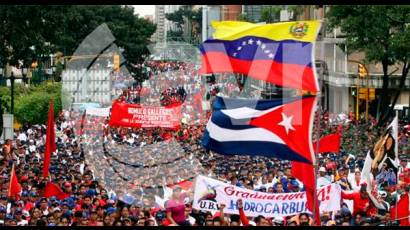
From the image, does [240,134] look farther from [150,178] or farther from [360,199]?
[150,178]

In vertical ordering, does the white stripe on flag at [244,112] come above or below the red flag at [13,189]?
above

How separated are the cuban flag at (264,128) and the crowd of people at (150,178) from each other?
0.90 m

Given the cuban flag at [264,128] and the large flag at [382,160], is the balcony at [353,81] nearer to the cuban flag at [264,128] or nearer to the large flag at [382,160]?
the large flag at [382,160]

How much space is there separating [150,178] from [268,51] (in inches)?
344

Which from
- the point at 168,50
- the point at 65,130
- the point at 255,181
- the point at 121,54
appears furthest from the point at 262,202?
the point at 168,50

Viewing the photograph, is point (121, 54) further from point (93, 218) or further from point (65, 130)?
point (93, 218)

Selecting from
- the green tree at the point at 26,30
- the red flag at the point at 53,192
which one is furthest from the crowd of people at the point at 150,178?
the green tree at the point at 26,30

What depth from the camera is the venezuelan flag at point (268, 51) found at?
43.8 feet

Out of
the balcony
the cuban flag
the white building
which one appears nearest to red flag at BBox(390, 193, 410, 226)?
the cuban flag

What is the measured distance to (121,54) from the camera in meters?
73.2

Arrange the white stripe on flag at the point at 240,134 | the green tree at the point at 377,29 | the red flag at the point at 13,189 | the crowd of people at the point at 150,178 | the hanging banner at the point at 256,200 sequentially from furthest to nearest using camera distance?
the green tree at the point at 377,29 → the red flag at the point at 13,189 → the crowd of people at the point at 150,178 → the hanging banner at the point at 256,200 → the white stripe on flag at the point at 240,134

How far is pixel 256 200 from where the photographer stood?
1451 centimetres

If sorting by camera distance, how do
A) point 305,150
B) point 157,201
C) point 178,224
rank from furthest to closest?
point 157,201, point 178,224, point 305,150

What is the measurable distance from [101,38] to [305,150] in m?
61.0
